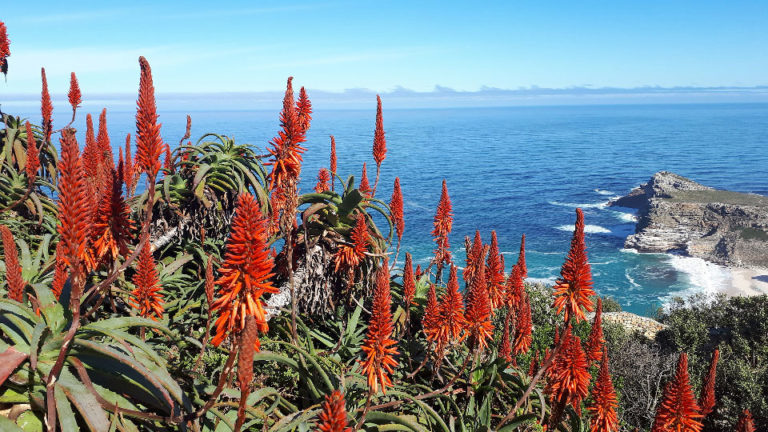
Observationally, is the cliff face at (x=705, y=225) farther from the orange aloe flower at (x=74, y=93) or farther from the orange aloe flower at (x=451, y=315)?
the orange aloe flower at (x=74, y=93)

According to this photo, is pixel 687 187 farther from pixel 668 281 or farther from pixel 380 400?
pixel 380 400

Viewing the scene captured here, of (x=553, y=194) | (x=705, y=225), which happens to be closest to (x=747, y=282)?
(x=705, y=225)

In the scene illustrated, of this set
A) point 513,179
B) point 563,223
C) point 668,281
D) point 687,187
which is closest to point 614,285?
point 668,281

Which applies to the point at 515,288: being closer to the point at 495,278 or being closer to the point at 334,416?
the point at 495,278

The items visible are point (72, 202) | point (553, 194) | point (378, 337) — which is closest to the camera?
point (72, 202)

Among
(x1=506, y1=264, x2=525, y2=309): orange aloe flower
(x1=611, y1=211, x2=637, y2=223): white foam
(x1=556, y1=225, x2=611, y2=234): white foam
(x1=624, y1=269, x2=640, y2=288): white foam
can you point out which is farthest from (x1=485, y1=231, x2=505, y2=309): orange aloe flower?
(x1=611, y1=211, x2=637, y2=223): white foam

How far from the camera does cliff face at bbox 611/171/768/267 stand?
6777 cm

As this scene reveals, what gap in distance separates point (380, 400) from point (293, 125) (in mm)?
2530

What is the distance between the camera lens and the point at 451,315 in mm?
4449

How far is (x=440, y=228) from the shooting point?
24.1 feet

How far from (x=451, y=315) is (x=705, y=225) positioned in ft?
292

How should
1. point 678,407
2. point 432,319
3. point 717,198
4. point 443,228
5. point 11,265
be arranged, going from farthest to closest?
point 717,198
point 443,228
point 432,319
point 678,407
point 11,265

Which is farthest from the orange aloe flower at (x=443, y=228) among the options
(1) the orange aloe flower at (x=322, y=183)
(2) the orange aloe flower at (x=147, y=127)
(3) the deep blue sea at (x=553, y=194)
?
(3) the deep blue sea at (x=553, y=194)

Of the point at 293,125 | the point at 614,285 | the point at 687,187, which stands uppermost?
the point at 293,125
